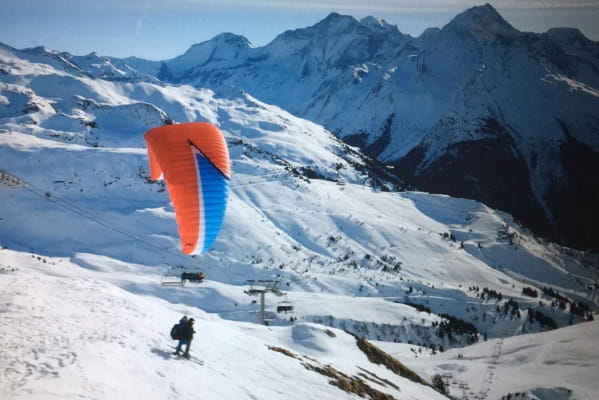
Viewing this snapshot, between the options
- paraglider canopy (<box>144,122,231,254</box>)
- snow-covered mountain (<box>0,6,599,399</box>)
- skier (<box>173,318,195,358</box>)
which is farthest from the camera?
skier (<box>173,318,195,358</box>)

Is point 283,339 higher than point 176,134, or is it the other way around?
point 176,134

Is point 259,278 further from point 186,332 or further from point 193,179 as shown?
point 193,179

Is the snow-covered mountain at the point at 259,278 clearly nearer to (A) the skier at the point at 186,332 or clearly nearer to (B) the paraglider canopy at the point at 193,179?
(A) the skier at the point at 186,332

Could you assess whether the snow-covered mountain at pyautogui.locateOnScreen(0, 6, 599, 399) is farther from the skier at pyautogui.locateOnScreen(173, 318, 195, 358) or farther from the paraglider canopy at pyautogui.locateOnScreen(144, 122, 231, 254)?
the paraglider canopy at pyautogui.locateOnScreen(144, 122, 231, 254)

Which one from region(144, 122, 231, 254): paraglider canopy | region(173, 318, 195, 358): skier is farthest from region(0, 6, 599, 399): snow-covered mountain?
region(144, 122, 231, 254): paraglider canopy

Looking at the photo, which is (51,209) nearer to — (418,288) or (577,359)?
(418,288)

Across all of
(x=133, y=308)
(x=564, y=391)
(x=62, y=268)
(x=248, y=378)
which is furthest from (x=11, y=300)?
(x=62, y=268)

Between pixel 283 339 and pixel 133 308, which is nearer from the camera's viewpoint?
pixel 133 308

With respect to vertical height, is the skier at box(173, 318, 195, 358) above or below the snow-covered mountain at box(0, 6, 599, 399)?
above
